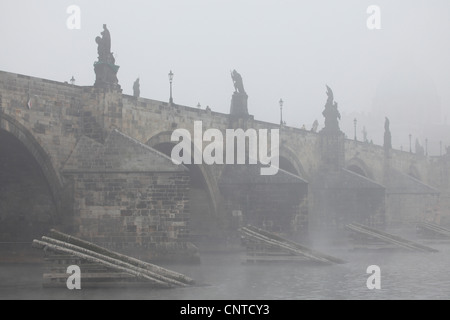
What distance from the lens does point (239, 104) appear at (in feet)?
117

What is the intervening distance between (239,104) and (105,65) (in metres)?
11.6

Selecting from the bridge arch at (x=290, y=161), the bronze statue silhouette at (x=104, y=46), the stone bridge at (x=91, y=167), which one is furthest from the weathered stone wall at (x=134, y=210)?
the bridge arch at (x=290, y=161)

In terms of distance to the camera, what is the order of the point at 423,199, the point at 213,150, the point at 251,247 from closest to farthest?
the point at 251,247 → the point at 213,150 → the point at 423,199

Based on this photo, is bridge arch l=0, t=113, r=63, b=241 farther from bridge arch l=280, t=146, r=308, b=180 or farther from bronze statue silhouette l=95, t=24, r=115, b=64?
bridge arch l=280, t=146, r=308, b=180

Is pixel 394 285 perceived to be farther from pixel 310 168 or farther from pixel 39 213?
pixel 310 168

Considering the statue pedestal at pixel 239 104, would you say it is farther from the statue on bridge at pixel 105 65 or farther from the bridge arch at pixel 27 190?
the bridge arch at pixel 27 190

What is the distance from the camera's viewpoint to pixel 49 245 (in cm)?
1925

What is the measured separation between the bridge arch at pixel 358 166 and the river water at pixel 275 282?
22.9 metres

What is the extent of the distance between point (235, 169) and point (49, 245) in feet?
52.4

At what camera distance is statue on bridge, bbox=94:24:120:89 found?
25562 millimetres

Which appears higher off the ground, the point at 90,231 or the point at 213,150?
the point at 213,150

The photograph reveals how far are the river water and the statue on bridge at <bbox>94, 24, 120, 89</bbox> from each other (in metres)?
7.35

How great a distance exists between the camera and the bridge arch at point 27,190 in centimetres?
2402

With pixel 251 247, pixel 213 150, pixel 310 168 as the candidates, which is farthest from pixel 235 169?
pixel 310 168
